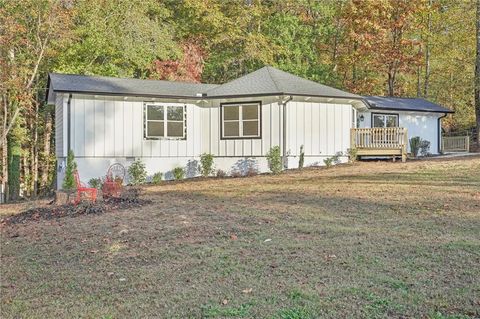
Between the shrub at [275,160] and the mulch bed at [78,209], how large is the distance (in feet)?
20.6

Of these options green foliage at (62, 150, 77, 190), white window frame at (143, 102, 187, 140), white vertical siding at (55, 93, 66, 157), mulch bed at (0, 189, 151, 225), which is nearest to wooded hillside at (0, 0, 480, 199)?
white vertical siding at (55, 93, 66, 157)

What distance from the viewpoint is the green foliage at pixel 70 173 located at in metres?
14.1

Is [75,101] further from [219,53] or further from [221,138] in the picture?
[219,53]

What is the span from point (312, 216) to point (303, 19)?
24.4 meters

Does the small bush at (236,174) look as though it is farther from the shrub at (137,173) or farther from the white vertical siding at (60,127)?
the white vertical siding at (60,127)

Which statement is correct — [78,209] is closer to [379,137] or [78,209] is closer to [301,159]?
[301,159]

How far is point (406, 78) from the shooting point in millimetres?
31609

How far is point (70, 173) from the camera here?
570 inches

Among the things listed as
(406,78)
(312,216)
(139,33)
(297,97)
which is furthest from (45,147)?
(406,78)

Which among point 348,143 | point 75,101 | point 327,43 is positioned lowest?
point 348,143

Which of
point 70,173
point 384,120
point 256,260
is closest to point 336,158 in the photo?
point 384,120

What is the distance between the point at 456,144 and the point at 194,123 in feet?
50.9

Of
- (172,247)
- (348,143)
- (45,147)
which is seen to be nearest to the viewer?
(172,247)

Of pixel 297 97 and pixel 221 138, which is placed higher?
pixel 297 97
